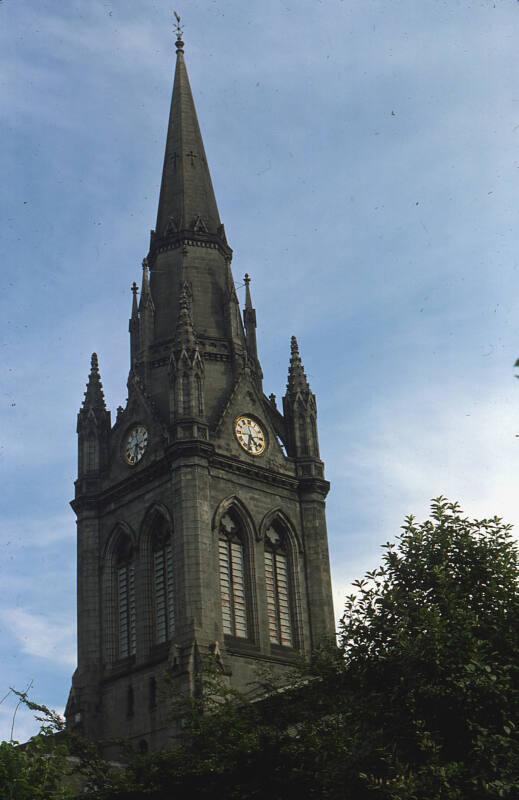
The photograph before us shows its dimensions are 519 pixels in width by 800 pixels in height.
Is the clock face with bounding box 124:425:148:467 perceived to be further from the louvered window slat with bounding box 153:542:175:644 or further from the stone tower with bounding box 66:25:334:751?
A: the louvered window slat with bounding box 153:542:175:644

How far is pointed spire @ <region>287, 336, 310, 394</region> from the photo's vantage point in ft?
236

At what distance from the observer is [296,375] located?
72.4 m

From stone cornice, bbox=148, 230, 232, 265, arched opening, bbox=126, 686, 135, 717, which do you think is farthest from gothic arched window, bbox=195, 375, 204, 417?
arched opening, bbox=126, 686, 135, 717

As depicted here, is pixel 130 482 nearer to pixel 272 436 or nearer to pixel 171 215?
pixel 272 436

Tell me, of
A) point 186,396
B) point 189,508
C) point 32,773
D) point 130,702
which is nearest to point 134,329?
point 186,396

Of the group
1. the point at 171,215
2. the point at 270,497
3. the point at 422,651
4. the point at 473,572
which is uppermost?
the point at 171,215

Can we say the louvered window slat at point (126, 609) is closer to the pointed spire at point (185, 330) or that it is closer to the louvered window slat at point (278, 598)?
the louvered window slat at point (278, 598)

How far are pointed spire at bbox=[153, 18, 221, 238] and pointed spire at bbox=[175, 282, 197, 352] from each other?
6362 mm

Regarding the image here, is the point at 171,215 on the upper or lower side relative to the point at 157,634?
upper

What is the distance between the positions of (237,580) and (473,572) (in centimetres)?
Answer: 2739

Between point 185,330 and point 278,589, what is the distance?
42.9ft

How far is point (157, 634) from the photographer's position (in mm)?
63500

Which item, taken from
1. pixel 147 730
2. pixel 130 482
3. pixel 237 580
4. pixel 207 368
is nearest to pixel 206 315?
pixel 207 368

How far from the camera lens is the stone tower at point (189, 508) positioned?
205 feet
